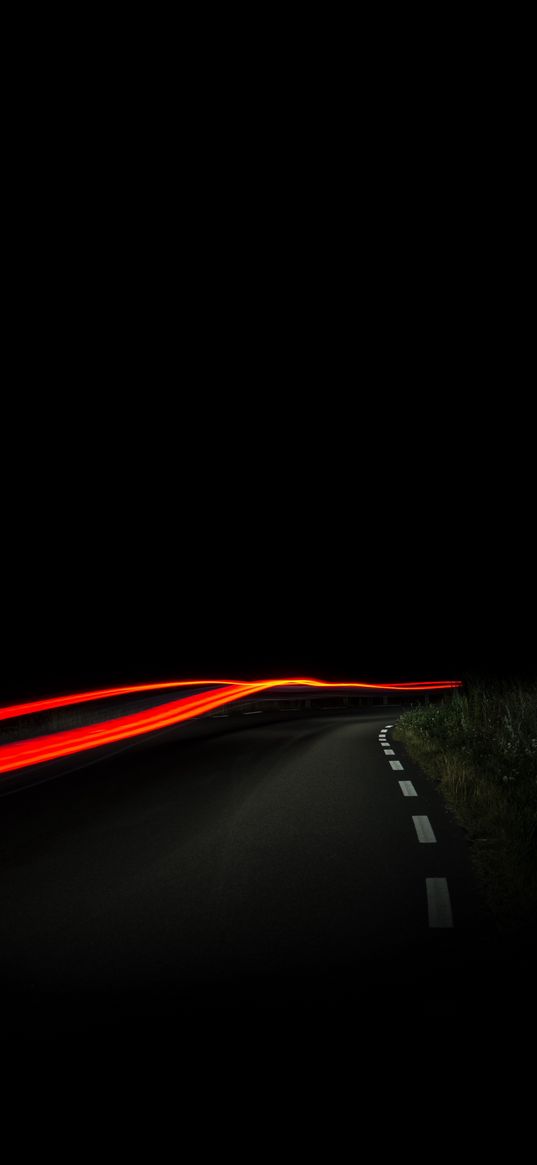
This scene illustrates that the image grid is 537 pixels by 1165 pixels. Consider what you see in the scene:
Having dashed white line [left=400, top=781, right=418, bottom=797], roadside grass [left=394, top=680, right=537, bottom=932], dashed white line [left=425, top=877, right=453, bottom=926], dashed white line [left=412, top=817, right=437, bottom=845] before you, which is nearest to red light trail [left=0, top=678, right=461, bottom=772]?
roadside grass [left=394, top=680, right=537, bottom=932]

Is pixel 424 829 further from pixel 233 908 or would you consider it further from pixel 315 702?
pixel 315 702

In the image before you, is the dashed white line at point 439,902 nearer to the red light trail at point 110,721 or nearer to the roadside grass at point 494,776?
the roadside grass at point 494,776

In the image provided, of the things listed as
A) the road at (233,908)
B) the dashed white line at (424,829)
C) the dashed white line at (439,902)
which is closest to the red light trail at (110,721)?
the road at (233,908)

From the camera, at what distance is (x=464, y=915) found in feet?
18.6

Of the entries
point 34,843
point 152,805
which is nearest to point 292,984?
point 34,843

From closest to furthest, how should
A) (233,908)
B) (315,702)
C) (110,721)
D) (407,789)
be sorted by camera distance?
1. (233,908)
2. (407,789)
3. (110,721)
4. (315,702)

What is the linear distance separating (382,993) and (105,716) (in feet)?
66.5

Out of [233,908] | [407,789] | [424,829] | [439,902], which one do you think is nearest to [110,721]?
[407,789]

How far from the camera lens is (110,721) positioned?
22328 millimetres

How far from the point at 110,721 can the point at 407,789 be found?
12.3m

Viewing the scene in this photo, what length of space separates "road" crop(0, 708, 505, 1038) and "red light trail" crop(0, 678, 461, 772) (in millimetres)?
4870

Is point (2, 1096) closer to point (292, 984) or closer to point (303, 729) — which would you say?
point (292, 984)

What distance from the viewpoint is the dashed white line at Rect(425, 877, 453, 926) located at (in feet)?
18.3

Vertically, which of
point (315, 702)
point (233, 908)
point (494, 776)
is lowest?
point (315, 702)
